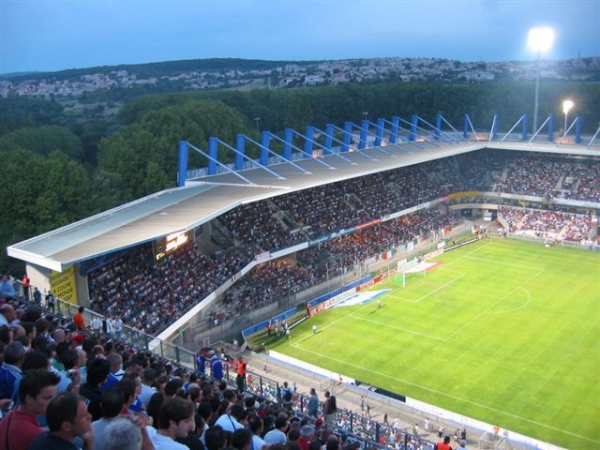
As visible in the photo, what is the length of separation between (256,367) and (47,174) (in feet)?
64.2

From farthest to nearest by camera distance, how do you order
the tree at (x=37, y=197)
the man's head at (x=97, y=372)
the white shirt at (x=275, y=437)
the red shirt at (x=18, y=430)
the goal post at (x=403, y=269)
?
1. the goal post at (x=403, y=269)
2. the tree at (x=37, y=197)
3. the white shirt at (x=275, y=437)
4. the man's head at (x=97, y=372)
5. the red shirt at (x=18, y=430)

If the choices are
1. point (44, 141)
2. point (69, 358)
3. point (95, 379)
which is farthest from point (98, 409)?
point (44, 141)

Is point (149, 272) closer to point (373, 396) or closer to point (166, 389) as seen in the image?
point (373, 396)

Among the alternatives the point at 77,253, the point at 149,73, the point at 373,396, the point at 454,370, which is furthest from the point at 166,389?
the point at 149,73

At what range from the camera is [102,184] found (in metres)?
45.5

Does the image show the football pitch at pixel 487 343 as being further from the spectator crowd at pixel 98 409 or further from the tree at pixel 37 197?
the spectator crowd at pixel 98 409

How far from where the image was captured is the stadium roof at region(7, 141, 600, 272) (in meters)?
23.9

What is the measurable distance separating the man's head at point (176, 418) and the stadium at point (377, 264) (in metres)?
12.4

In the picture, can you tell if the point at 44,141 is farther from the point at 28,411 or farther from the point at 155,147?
the point at 28,411

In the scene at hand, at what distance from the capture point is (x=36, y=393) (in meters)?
4.91

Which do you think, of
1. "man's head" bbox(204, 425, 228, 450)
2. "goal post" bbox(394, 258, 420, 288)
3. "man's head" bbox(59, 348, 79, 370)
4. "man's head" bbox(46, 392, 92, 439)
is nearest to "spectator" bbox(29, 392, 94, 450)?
"man's head" bbox(46, 392, 92, 439)

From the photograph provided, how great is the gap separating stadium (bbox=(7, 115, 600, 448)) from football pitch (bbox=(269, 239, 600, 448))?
116mm

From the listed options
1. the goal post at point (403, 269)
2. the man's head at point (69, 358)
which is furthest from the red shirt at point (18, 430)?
the goal post at point (403, 269)

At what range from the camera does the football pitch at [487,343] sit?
25891mm
